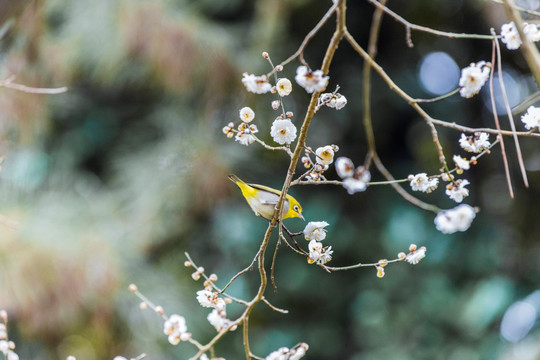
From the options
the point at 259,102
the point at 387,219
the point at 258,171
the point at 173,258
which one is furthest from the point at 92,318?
the point at 387,219

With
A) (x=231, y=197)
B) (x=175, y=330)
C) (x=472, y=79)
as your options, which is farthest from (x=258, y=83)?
(x=231, y=197)

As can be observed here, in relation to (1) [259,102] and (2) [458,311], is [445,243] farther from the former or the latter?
(1) [259,102]

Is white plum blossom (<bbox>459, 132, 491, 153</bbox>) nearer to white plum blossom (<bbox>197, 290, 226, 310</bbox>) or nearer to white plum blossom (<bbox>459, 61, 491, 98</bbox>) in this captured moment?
white plum blossom (<bbox>459, 61, 491, 98</bbox>)

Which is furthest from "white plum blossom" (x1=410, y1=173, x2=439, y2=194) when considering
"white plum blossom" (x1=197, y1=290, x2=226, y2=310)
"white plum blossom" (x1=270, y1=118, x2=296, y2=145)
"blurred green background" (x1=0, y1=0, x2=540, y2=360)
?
"blurred green background" (x1=0, y1=0, x2=540, y2=360)

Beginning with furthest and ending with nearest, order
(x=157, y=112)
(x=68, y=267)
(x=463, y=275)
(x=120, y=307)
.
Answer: (x=157, y=112)
(x=463, y=275)
(x=120, y=307)
(x=68, y=267)

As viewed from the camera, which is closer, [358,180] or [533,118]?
[358,180]

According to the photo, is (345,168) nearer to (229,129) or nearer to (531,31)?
(229,129)

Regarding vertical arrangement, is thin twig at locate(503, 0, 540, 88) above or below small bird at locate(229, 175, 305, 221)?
above
